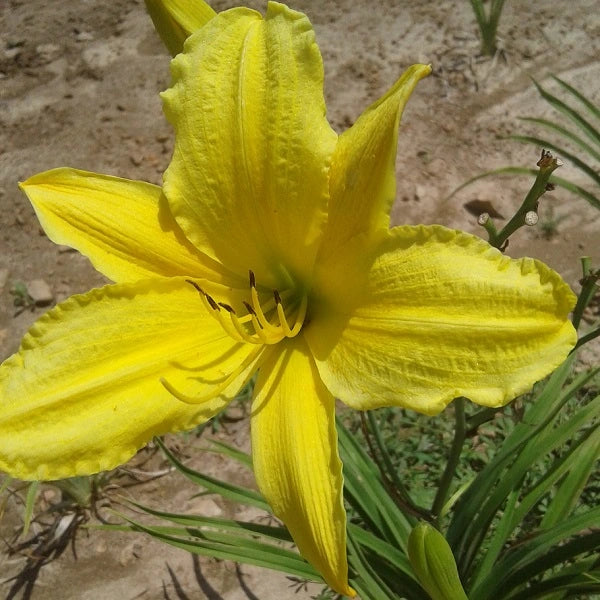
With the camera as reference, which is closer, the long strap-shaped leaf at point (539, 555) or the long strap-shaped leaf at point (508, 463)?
the long strap-shaped leaf at point (539, 555)

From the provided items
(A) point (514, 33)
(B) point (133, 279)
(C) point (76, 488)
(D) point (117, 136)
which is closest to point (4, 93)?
(D) point (117, 136)

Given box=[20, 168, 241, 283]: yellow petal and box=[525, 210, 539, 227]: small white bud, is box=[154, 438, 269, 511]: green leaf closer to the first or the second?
box=[20, 168, 241, 283]: yellow petal

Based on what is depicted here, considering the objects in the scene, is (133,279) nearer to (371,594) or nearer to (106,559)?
(371,594)

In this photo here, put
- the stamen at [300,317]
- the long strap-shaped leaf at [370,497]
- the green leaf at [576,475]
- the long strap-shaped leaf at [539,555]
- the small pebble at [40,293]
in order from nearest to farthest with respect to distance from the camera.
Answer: the stamen at [300,317] → the long strap-shaped leaf at [539,555] → the green leaf at [576,475] → the long strap-shaped leaf at [370,497] → the small pebble at [40,293]

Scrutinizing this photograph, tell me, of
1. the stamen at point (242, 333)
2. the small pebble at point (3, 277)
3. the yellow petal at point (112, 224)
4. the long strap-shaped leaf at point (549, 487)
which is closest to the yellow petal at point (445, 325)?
the stamen at point (242, 333)

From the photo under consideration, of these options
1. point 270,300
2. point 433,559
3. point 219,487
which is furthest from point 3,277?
point 433,559

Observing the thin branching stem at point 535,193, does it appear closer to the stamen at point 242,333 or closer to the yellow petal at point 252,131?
the yellow petal at point 252,131

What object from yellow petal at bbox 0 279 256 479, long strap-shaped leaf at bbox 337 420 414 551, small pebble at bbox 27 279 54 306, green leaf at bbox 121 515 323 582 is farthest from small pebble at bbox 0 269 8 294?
yellow petal at bbox 0 279 256 479
